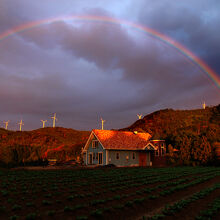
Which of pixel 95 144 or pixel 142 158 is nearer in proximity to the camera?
pixel 95 144

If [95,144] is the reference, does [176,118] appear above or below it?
above

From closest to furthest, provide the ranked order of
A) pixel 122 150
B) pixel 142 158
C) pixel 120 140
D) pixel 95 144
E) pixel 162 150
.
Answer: pixel 122 150 → pixel 95 144 → pixel 120 140 → pixel 142 158 → pixel 162 150

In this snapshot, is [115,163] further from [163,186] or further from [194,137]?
[163,186]

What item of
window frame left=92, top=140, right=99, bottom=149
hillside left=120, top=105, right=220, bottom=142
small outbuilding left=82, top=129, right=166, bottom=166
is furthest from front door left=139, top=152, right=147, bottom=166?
hillside left=120, top=105, right=220, bottom=142

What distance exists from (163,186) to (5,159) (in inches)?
1392

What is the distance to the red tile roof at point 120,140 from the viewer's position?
48.6 m

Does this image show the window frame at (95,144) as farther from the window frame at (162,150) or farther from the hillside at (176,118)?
the hillside at (176,118)

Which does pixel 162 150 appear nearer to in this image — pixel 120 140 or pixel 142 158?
pixel 142 158

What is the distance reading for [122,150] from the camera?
49.6 m

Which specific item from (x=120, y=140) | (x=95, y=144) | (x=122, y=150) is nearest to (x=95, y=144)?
(x=95, y=144)

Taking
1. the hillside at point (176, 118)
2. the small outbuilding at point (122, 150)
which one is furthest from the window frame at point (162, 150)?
the hillside at point (176, 118)

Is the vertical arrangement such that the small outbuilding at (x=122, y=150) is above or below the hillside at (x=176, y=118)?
below

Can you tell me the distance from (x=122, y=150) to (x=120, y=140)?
269 centimetres

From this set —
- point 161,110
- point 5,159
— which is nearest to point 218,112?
point 161,110
